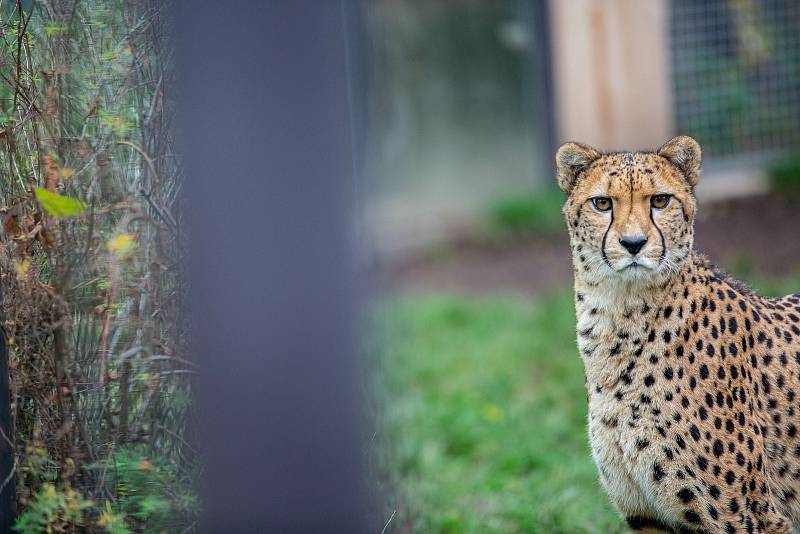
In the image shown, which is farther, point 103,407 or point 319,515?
point 103,407

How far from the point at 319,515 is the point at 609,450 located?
1086 mm

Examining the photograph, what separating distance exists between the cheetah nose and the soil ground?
3.45m

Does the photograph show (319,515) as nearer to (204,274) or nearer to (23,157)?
(204,274)

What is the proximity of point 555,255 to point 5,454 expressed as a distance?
5.52 metres

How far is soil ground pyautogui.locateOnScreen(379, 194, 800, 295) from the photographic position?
6375mm

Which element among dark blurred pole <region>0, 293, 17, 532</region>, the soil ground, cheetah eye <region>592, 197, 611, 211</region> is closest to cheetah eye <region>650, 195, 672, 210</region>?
cheetah eye <region>592, 197, 611, 211</region>

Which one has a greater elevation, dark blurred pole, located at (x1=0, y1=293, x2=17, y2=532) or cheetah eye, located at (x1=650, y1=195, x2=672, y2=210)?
cheetah eye, located at (x1=650, y1=195, x2=672, y2=210)

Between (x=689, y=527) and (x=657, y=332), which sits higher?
(x=657, y=332)

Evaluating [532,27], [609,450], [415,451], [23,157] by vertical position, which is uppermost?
[532,27]

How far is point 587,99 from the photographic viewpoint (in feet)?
26.4

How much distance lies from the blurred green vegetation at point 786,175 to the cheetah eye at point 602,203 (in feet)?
17.0

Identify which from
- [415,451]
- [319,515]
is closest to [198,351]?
[319,515]

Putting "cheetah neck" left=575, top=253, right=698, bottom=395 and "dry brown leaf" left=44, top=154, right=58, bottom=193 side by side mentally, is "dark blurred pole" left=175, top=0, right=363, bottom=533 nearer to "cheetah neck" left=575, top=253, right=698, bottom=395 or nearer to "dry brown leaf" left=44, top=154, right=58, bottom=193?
"dry brown leaf" left=44, top=154, right=58, bottom=193

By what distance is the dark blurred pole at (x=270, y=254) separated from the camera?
179 cm
